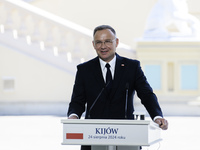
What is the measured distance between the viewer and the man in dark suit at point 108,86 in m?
3.47

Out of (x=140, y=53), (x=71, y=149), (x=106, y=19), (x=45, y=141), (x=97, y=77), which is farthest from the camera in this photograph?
(x=106, y=19)

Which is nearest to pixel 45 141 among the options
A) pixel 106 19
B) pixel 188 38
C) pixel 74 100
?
pixel 74 100

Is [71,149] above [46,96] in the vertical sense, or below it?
below

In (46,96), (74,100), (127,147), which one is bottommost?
(127,147)

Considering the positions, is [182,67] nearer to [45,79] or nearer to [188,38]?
[188,38]

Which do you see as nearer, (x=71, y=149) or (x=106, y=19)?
(x=71, y=149)

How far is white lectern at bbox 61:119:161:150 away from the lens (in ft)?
9.66

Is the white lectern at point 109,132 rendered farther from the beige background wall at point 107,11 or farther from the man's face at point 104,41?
the beige background wall at point 107,11

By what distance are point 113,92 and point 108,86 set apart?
0.05m

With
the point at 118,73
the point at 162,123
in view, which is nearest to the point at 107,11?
the point at 118,73

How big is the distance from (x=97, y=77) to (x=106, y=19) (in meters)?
11.2

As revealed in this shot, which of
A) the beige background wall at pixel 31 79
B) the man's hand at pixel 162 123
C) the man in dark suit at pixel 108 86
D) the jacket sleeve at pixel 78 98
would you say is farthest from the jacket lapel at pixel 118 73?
the beige background wall at pixel 31 79

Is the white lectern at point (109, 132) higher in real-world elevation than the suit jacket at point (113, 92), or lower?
lower

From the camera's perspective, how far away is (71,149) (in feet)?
21.4
